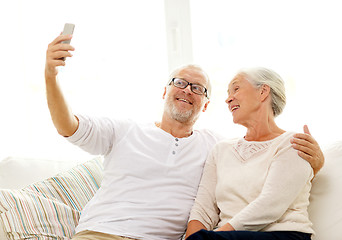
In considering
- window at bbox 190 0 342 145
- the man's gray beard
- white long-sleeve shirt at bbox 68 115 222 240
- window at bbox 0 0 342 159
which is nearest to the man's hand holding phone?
white long-sleeve shirt at bbox 68 115 222 240

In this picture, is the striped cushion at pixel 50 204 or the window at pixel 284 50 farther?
the window at pixel 284 50

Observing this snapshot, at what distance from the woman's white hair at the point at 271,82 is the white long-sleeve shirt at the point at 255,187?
0.19 metres

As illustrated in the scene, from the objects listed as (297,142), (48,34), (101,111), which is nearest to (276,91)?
(297,142)

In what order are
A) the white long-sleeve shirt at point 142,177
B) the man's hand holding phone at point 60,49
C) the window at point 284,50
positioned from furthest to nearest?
the window at point 284,50, the white long-sleeve shirt at point 142,177, the man's hand holding phone at point 60,49

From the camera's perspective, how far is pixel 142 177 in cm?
194

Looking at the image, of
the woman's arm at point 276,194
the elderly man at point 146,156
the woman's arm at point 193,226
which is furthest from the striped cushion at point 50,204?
the woman's arm at point 276,194

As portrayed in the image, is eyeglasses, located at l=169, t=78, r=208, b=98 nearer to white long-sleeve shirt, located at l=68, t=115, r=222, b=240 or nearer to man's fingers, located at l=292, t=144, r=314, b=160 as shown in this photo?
white long-sleeve shirt, located at l=68, t=115, r=222, b=240

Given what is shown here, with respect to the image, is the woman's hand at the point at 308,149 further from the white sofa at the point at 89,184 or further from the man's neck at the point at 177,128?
the man's neck at the point at 177,128

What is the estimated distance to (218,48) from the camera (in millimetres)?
3117

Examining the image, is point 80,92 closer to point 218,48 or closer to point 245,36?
point 218,48

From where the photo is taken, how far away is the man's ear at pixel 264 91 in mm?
1827

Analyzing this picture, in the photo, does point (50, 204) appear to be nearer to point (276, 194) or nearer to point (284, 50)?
point (276, 194)

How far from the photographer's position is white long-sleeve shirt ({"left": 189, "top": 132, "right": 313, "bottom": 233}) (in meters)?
1.55

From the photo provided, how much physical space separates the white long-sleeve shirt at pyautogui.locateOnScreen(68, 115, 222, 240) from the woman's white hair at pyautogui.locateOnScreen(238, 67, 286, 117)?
0.41 m
